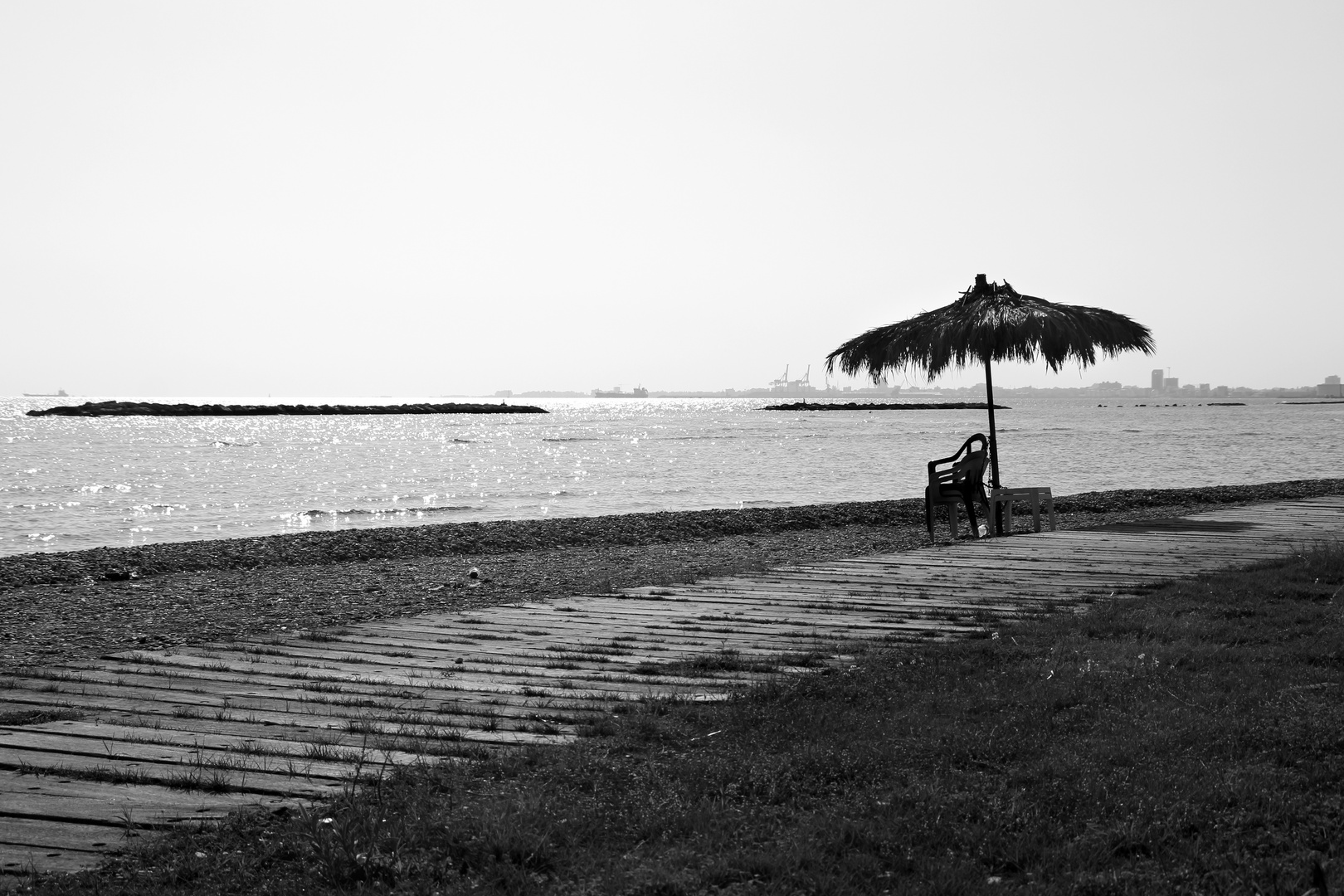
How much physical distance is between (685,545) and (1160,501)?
31.1ft

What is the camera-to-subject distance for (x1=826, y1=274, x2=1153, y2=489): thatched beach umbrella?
44.6 ft

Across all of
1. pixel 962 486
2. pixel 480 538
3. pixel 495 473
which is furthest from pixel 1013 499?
A: pixel 495 473

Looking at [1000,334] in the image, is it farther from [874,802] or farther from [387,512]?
[387,512]

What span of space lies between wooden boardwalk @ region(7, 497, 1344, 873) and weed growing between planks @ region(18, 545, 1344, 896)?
0.27 meters

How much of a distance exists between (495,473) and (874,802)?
38.9 metres

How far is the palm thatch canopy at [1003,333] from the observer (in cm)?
1359

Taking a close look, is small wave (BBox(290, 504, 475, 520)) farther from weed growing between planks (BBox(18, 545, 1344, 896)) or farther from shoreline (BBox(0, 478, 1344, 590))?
weed growing between planks (BBox(18, 545, 1344, 896))

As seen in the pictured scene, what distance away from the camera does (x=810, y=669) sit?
5.04 metres

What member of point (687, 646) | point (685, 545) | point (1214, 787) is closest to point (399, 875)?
point (1214, 787)

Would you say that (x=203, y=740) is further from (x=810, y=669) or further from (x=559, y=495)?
(x=559, y=495)

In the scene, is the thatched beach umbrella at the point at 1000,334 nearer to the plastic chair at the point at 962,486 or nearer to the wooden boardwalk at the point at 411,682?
the plastic chair at the point at 962,486

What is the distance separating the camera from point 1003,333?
13703mm

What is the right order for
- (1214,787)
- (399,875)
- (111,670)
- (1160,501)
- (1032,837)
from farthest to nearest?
(1160,501) < (111,670) < (1214,787) < (1032,837) < (399,875)

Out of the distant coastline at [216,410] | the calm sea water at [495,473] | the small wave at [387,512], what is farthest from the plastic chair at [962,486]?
the distant coastline at [216,410]
